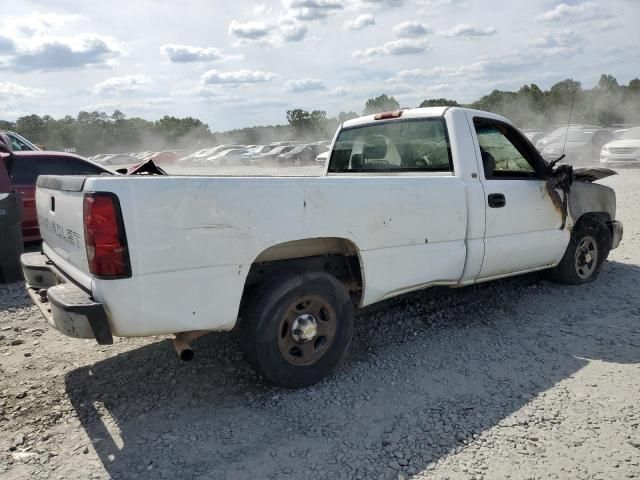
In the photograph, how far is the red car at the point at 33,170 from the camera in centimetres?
716

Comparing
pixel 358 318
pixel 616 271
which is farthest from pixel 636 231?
pixel 358 318

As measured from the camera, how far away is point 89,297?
282cm

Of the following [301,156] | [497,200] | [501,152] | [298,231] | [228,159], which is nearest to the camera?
[298,231]

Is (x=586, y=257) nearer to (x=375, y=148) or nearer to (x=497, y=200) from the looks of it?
(x=497, y=200)

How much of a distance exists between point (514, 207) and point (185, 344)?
3002 millimetres

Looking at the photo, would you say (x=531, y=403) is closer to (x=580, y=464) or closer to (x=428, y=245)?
(x=580, y=464)

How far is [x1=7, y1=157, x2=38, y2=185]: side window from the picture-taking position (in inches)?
296

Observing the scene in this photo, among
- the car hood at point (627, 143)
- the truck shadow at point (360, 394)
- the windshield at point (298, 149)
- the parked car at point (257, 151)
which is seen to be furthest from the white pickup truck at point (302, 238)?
the parked car at point (257, 151)

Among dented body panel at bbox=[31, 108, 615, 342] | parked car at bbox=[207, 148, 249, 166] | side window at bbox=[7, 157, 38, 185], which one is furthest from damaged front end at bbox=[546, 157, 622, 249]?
parked car at bbox=[207, 148, 249, 166]

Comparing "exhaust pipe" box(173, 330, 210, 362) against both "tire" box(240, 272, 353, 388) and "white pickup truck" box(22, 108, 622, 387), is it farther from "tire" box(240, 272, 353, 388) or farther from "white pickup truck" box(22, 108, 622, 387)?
"tire" box(240, 272, 353, 388)

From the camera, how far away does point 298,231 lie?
3.16 meters

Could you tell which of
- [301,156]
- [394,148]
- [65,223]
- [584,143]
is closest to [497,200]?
[394,148]

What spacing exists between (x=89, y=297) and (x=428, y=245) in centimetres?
235

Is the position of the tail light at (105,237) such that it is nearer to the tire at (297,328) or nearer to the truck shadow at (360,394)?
the tire at (297,328)
